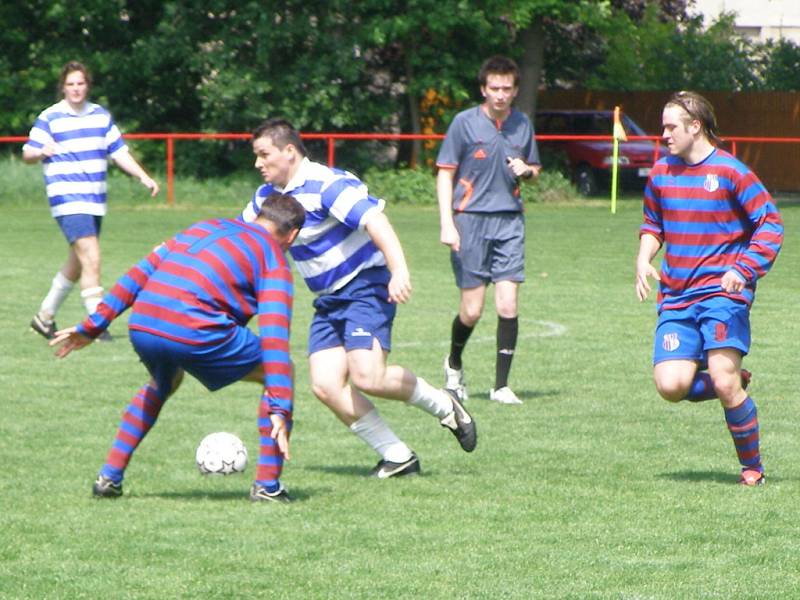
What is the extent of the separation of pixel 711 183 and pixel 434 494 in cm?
169

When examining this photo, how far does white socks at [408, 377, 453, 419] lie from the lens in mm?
7352

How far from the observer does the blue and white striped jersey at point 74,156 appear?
11.9m

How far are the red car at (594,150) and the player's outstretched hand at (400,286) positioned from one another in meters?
25.2

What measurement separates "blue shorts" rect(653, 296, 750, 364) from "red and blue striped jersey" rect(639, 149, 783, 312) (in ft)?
0.12

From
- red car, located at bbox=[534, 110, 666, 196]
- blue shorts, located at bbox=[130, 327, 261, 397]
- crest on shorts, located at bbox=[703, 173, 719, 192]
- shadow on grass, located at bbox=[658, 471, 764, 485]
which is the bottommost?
red car, located at bbox=[534, 110, 666, 196]

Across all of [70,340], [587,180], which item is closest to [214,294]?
[70,340]

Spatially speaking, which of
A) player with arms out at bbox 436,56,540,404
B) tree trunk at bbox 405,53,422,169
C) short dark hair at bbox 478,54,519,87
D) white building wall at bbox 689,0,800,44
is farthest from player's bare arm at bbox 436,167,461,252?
white building wall at bbox 689,0,800,44

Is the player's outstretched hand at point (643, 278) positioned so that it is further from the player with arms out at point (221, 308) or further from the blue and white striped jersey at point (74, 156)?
the blue and white striped jersey at point (74, 156)

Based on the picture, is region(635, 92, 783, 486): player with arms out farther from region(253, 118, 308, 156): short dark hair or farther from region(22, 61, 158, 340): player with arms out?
region(22, 61, 158, 340): player with arms out

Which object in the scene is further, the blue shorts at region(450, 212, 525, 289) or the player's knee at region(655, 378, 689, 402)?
the blue shorts at region(450, 212, 525, 289)

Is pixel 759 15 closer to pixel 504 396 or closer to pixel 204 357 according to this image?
pixel 504 396

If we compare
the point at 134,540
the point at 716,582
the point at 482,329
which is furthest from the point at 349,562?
the point at 482,329

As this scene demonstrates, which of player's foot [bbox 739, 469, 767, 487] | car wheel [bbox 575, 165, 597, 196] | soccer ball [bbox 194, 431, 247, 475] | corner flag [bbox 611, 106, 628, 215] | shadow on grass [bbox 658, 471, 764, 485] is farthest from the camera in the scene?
car wheel [bbox 575, 165, 597, 196]

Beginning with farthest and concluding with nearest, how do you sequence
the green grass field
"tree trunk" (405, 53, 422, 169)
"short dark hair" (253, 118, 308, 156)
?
1. "tree trunk" (405, 53, 422, 169)
2. "short dark hair" (253, 118, 308, 156)
3. the green grass field
